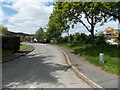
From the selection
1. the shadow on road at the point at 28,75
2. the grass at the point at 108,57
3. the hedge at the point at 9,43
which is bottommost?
the shadow on road at the point at 28,75

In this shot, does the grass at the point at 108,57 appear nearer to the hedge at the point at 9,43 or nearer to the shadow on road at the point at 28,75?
the shadow on road at the point at 28,75

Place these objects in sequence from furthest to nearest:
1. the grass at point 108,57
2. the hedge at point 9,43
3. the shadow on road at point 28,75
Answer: the hedge at point 9,43, the grass at point 108,57, the shadow on road at point 28,75

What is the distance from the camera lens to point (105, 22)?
838 inches

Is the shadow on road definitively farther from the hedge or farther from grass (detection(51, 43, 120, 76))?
the hedge

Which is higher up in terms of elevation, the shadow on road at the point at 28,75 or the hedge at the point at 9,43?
the hedge at the point at 9,43

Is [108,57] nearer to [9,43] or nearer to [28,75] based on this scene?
[28,75]

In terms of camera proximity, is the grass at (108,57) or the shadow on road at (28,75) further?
the grass at (108,57)

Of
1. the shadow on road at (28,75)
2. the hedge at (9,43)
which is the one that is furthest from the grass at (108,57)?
the hedge at (9,43)

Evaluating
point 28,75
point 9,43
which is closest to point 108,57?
point 28,75

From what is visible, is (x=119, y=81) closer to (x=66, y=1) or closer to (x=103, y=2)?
(x=103, y=2)

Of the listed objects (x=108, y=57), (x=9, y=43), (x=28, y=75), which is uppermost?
(x=9, y=43)

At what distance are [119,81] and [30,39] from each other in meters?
77.5

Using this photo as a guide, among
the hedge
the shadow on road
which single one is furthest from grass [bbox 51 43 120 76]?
the hedge

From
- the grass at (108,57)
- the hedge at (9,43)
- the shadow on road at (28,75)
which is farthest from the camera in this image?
the hedge at (9,43)
